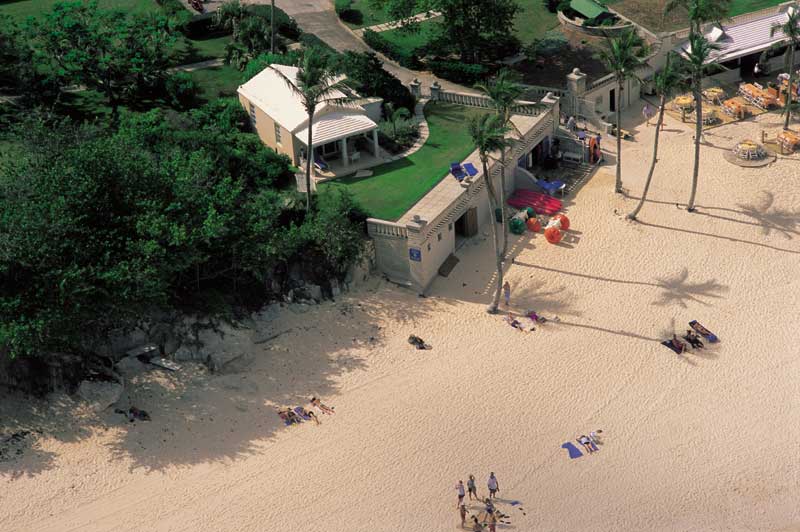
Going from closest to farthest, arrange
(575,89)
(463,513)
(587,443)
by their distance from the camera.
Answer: (463,513) → (587,443) → (575,89)

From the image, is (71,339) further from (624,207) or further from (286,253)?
(624,207)

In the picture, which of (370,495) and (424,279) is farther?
(424,279)

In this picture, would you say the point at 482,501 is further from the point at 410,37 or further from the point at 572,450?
the point at 410,37

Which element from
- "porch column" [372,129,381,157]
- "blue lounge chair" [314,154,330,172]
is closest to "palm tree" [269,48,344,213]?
"blue lounge chair" [314,154,330,172]

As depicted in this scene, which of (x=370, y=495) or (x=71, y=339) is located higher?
(x=71, y=339)

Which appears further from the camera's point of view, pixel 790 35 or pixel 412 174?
pixel 790 35

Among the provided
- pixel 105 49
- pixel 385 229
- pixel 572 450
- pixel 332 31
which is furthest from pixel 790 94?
pixel 105 49

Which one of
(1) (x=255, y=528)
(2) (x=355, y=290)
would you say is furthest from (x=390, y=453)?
(2) (x=355, y=290)
